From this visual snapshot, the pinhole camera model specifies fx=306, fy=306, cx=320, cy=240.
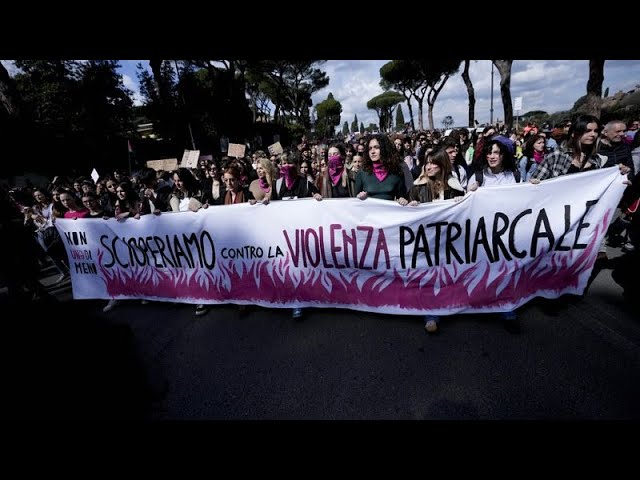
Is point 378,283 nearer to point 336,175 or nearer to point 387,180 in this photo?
point 387,180

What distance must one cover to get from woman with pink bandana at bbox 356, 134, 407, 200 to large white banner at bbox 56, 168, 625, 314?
40cm

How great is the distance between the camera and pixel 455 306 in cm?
283

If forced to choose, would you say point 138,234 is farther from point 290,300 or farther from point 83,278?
point 290,300

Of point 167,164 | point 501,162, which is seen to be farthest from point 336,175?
point 167,164

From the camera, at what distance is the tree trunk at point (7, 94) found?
8208mm

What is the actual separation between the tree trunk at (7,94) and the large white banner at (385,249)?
831 centimetres

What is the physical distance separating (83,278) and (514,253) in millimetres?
5111

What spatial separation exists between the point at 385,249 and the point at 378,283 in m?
0.35

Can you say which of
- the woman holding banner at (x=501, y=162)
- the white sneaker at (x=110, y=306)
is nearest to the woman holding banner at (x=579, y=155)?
the woman holding banner at (x=501, y=162)

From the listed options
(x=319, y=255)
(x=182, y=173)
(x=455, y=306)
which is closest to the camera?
(x=455, y=306)

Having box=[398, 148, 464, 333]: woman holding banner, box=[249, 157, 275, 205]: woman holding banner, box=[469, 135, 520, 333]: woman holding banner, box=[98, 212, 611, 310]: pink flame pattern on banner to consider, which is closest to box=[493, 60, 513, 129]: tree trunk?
box=[469, 135, 520, 333]: woman holding banner

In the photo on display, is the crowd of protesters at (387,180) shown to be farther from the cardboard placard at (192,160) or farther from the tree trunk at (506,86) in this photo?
the tree trunk at (506,86)

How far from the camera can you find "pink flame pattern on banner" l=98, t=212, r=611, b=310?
2.71m

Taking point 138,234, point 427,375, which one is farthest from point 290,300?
point 138,234
